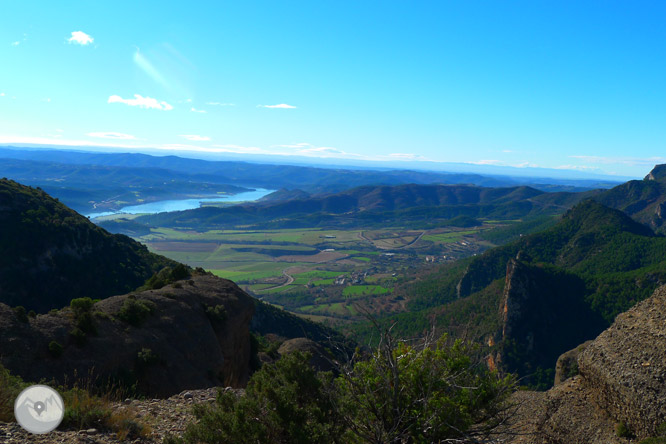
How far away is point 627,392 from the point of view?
12938mm

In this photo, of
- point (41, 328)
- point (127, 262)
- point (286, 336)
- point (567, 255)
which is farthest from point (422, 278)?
point (41, 328)

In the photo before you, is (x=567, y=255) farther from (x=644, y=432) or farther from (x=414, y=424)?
(x=414, y=424)

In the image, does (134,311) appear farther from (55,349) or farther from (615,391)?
(615,391)

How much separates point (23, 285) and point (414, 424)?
3912cm

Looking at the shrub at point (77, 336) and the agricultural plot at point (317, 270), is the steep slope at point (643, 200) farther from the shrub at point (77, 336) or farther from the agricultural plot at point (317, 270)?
the shrub at point (77, 336)

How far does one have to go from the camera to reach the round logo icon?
8.36m

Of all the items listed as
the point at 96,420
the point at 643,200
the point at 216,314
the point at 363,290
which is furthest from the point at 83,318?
the point at 643,200

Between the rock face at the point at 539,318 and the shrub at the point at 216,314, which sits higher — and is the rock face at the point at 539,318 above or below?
below

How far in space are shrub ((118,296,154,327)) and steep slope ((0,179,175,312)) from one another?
18126 millimetres

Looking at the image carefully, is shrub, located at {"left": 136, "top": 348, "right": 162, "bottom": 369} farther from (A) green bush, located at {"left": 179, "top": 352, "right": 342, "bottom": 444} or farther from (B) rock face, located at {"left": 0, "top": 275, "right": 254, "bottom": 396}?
(A) green bush, located at {"left": 179, "top": 352, "right": 342, "bottom": 444}

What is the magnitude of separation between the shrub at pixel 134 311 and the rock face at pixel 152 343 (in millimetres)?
118

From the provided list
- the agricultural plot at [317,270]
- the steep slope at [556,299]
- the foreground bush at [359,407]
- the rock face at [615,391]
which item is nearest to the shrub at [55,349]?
the foreground bush at [359,407]

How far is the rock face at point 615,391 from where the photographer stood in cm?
1245

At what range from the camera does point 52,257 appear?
37375 millimetres
